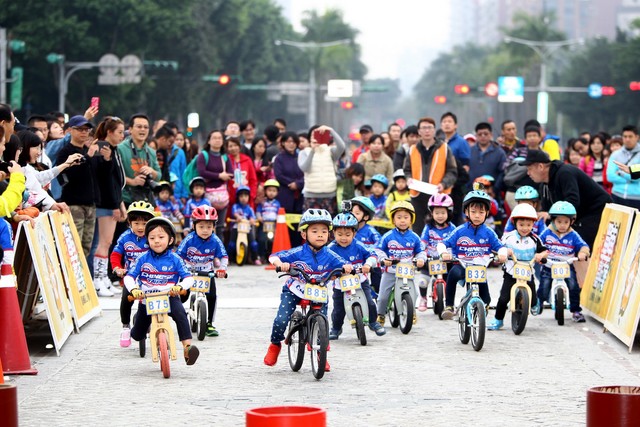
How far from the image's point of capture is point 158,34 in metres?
64.4

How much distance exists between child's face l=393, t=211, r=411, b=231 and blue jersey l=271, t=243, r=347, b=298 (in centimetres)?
291

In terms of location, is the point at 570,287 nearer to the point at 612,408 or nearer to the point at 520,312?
the point at 520,312

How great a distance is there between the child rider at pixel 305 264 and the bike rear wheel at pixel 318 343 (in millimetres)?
347

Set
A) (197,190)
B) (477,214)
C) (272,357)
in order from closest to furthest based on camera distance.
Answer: (272,357) → (477,214) → (197,190)

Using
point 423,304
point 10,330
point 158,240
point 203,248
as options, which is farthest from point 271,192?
point 10,330

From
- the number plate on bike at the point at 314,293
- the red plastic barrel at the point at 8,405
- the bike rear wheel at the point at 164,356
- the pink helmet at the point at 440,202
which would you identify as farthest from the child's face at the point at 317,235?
the red plastic barrel at the point at 8,405

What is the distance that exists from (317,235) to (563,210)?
13.5 ft

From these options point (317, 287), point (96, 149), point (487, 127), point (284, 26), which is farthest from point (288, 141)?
point (284, 26)

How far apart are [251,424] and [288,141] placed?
16681mm

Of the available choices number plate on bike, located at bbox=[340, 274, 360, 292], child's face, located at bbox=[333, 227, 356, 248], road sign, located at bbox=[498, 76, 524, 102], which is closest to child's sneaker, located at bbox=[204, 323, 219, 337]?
child's face, located at bbox=[333, 227, 356, 248]

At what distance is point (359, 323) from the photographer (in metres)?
13.0

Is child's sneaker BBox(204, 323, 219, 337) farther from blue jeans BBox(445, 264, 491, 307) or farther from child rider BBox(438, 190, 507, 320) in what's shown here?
blue jeans BBox(445, 264, 491, 307)

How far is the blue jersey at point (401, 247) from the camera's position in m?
14.2

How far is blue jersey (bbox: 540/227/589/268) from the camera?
14.8 m
